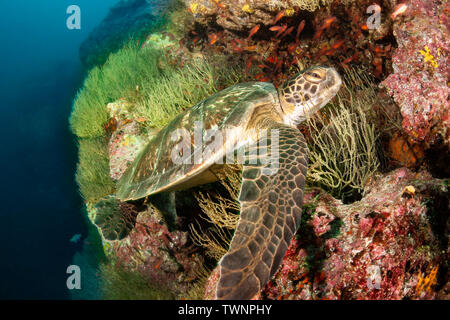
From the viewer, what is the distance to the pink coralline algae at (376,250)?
48.2 inches

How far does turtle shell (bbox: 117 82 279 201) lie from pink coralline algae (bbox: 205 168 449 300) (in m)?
1.04

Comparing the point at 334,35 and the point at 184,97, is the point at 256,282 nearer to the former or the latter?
the point at 184,97

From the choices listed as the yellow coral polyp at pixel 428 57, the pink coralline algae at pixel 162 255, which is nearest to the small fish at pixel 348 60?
the yellow coral polyp at pixel 428 57

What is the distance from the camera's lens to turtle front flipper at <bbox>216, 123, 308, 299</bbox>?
106cm

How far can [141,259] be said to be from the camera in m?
3.13

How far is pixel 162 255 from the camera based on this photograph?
306cm

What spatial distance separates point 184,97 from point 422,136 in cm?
345

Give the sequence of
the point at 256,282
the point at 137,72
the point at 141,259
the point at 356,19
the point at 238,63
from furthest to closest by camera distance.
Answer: the point at 137,72 < the point at 238,63 < the point at 356,19 < the point at 141,259 < the point at 256,282

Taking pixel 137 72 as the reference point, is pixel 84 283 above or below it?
below

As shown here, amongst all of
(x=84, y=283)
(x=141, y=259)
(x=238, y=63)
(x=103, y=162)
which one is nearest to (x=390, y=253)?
(x=141, y=259)

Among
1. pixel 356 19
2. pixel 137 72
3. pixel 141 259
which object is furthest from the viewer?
pixel 137 72

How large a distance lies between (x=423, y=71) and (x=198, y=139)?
212 cm

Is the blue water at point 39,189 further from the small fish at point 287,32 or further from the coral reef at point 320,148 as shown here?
the small fish at point 287,32

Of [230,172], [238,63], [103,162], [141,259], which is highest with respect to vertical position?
→ [238,63]
